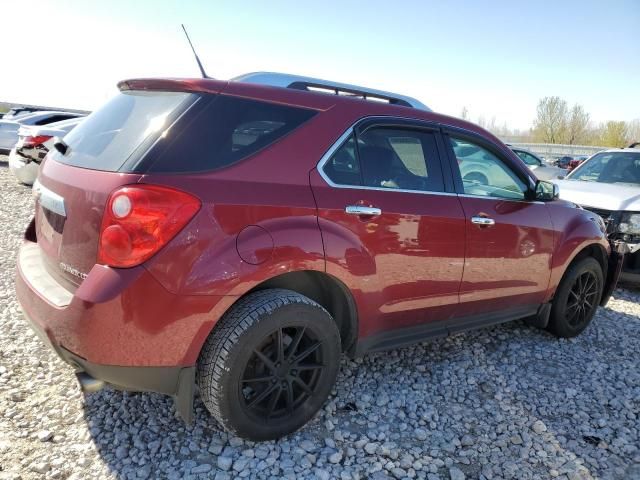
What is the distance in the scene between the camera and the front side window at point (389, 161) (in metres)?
2.71

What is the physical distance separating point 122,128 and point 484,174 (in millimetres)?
2488

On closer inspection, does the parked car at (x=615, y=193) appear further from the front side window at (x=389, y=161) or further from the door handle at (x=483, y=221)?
the front side window at (x=389, y=161)

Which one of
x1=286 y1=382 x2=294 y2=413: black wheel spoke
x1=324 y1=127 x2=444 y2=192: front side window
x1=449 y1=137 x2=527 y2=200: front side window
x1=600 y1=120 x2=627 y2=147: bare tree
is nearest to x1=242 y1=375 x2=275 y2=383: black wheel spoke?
x1=286 y1=382 x2=294 y2=413: black wheel spoke

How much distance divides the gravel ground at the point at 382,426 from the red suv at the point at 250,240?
269 mm

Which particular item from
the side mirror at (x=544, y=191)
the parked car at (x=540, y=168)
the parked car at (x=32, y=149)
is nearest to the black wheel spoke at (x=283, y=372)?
the side mirror at (x=544, y=191)

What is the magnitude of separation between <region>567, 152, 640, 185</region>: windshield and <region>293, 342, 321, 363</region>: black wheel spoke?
19.2 ft

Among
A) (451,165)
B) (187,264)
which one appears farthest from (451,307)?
(187,264)

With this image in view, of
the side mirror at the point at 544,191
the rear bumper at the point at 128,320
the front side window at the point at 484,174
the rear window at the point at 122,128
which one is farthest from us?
the side mirror at the point at 544,191

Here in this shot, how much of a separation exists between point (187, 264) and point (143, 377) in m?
0.55

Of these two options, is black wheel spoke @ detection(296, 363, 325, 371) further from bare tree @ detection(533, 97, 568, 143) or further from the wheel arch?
bare tree @ detection(533, 97, 568, 143)

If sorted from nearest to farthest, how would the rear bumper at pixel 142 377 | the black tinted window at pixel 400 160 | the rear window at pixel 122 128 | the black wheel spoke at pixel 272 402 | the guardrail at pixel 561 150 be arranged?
the rear bumper at pixel 142 377
the rear window at pixel 122 128
the black wheel spoke at pixel 272 402
the black tinted window at pixel 400 160
the guardrail at pixel 561 150

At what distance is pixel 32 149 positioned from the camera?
9086 millimetres

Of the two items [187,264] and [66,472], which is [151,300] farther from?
[66,472]

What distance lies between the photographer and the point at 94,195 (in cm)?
215
